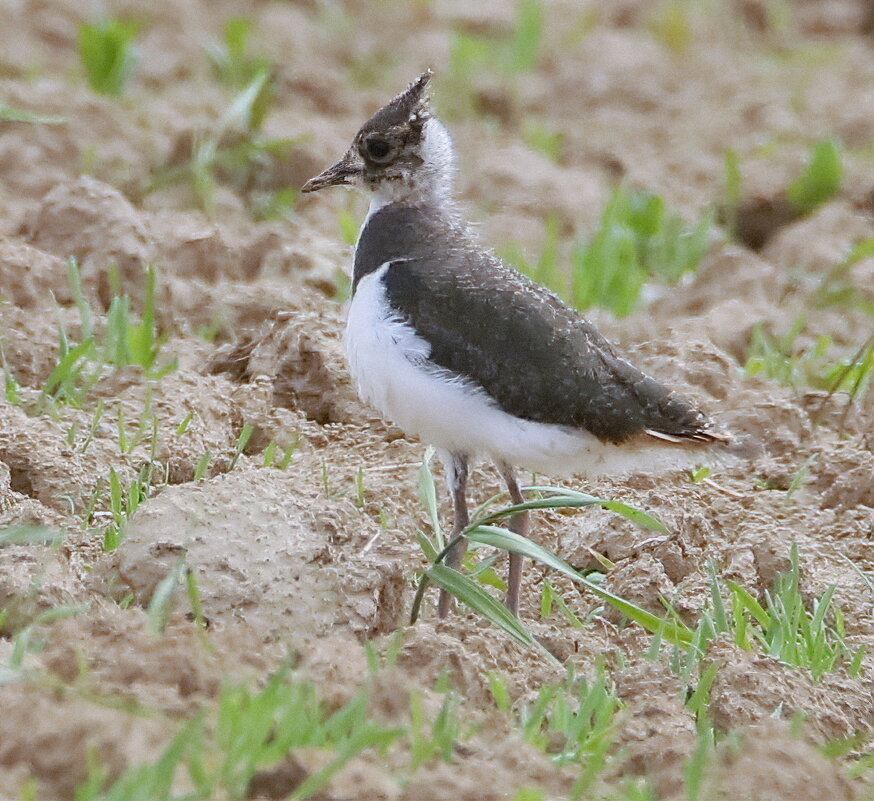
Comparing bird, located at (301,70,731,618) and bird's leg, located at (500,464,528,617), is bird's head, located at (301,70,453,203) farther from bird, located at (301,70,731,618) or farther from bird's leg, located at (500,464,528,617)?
bird's leg, located at (500,464,528,617)

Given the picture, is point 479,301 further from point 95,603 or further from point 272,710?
point 272,710

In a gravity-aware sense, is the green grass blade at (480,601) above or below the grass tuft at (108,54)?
below

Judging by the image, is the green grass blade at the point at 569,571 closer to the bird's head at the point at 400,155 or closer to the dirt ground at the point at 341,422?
the dirt ground at the point at 341,422

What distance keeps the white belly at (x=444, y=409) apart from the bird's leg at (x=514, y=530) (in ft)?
0.26

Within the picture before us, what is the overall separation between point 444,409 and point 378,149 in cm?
107

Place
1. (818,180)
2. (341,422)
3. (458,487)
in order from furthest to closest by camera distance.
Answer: (818,180) → (341,422) → (458,487)

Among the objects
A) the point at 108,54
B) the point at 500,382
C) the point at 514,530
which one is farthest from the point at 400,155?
the point at 108,54

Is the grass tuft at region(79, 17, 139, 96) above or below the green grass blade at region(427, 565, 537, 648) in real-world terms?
above

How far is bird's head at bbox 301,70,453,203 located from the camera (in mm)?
4941

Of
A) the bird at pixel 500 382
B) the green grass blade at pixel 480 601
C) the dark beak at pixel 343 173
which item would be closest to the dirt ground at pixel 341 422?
the green grass blade at pixel 480 601

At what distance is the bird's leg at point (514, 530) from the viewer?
4371 mm

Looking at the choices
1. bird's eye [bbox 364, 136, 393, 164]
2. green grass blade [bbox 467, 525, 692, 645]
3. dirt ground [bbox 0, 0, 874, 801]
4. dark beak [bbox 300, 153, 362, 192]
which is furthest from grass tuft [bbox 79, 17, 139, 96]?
green grass blade [bbox 467, 525, 692, 645]

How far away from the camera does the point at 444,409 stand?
14.1ft

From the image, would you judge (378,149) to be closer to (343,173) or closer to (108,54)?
(343,173)
